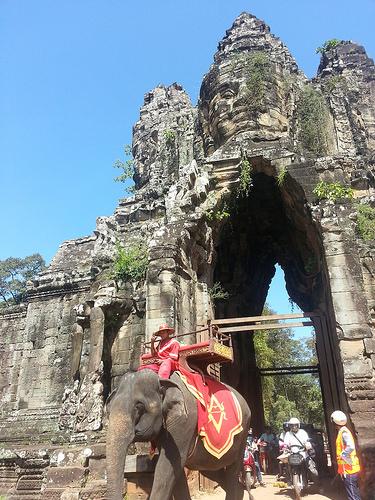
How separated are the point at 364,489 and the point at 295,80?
12004 mm

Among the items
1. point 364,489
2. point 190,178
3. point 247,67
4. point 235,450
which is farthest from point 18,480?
point 247,67

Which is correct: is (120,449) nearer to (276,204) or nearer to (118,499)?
(118,499)

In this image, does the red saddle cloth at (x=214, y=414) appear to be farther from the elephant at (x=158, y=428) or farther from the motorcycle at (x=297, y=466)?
the motorcycle at (x=297, y=466)

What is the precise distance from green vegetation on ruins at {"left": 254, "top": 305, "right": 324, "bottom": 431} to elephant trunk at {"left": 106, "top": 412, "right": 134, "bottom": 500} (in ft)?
83.2

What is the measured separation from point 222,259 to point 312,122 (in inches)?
198

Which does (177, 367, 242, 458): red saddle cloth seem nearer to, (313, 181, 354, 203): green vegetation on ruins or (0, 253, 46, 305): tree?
(313, 181, 354, 203): green vegetation on ruins

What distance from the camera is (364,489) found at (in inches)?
251

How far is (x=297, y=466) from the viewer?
25.9 ft

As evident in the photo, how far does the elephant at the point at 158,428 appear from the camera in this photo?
4.08m

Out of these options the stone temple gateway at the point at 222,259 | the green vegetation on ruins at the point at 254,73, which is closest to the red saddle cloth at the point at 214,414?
the stone temple gateway at the point at 222,259

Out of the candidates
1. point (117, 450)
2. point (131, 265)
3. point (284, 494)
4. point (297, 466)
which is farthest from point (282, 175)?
point (117, 450)

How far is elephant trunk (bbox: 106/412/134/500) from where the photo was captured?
3.93 m

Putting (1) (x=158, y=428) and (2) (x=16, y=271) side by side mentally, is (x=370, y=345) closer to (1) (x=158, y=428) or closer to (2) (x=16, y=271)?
(1) (x=158, y=428)

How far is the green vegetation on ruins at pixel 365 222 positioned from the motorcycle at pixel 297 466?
14.7 feet
